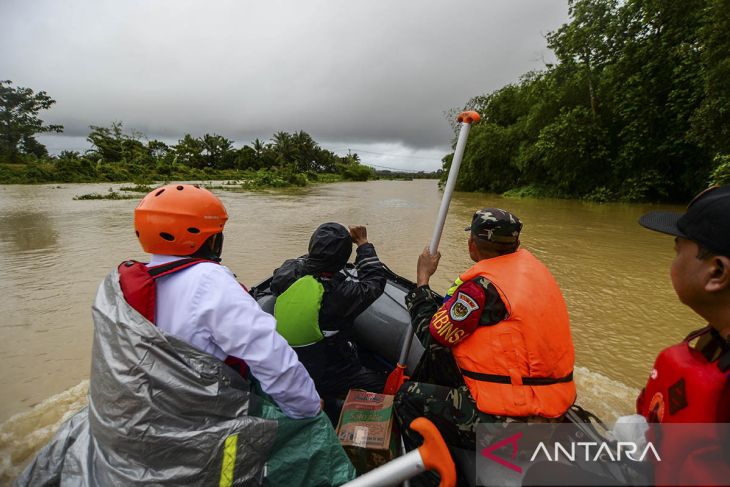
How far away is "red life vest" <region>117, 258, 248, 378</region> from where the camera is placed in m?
1.26

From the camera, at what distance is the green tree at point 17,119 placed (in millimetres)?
34375

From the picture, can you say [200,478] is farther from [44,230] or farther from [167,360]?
[44,230]

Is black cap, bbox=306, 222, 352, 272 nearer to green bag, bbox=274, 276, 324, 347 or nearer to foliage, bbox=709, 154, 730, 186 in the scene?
green bag, bbox=274, 276, 324, 347

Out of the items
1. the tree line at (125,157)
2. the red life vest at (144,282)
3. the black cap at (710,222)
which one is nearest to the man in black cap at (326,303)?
the red life vest at (144,282)

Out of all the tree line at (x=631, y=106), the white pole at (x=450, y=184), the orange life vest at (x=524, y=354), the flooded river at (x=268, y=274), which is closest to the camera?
the orange life vest at (x=524, y=354)

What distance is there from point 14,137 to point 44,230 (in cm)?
3864

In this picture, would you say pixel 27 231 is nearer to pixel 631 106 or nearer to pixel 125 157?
pixel 631 106

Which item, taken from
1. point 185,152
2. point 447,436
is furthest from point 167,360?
point 185,152

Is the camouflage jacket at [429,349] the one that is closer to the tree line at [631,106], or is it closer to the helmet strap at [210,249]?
the helmet strap at [210,249]

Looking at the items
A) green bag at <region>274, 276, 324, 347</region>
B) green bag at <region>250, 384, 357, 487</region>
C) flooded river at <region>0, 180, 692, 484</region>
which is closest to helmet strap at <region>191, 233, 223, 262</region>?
green bag at <region>274, 276, 324, 347</region>

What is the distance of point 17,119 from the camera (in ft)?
116

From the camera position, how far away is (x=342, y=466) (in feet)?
4.99

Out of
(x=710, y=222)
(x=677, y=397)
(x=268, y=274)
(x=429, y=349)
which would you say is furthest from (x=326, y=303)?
(x=268, y=274)

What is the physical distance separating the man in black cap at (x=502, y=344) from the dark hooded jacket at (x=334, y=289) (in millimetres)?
575
